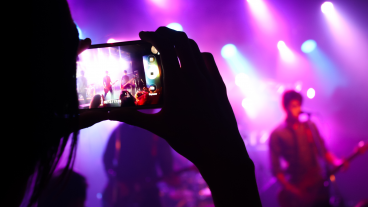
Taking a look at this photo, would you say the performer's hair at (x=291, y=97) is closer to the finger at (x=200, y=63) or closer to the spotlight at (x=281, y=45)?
the spotlight at (x=281, y=45)

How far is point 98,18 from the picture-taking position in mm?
3014

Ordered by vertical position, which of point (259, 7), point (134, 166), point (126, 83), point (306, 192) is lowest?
point (306, 192)

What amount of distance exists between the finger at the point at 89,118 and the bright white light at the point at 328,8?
174 inches

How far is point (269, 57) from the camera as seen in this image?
3.74 meters

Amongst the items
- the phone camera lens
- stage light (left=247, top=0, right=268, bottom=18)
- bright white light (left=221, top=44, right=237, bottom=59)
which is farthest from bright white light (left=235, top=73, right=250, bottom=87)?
the phone camera lens

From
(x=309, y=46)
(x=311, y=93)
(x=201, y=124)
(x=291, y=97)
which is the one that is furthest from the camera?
(x=311, y=93)

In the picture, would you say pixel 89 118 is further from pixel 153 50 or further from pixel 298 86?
pixel 298 86

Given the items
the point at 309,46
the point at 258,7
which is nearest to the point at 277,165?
the point at 309,46

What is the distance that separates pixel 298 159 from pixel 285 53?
91.7 inches

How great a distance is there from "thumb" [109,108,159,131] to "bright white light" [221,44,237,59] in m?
3.37

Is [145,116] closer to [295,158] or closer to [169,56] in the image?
[169,56]

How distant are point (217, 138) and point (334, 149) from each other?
4533 millimetres

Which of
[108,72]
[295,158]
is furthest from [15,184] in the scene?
[295,158]

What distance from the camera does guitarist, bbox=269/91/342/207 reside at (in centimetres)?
228
